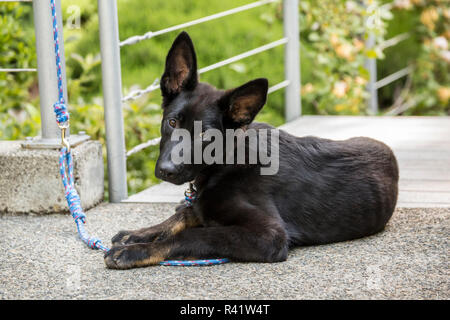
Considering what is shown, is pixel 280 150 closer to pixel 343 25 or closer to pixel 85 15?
pixel 343 25

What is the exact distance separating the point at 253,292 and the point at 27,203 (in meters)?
1.42

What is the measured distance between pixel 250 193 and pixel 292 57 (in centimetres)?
259

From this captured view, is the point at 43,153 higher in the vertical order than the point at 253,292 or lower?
higher

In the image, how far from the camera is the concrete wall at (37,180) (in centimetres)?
293

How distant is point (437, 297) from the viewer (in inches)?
76.3

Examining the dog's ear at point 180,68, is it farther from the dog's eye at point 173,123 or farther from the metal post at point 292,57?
the metal post at point 292,57

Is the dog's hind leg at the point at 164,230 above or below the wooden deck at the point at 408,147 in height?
above

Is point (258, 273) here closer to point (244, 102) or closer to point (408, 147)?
point (244, 102)

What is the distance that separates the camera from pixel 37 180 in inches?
116

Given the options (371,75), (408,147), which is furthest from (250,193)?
(371,75)

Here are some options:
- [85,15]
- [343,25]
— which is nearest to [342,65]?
[343,25]

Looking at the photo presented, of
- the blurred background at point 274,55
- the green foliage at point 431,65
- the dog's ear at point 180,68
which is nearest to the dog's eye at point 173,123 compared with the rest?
the dog's ear at point 180,68

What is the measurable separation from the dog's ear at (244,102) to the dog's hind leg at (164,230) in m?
0.42
